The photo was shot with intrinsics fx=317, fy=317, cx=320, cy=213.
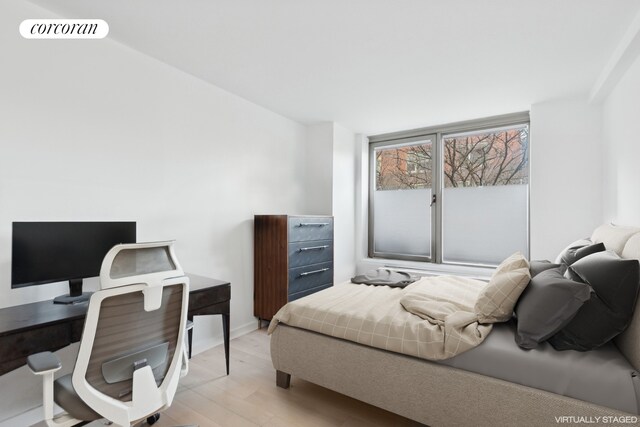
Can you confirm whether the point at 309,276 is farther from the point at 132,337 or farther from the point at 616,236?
the point at 616,236

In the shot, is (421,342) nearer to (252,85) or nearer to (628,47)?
(628,47)

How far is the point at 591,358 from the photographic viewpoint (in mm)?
1448

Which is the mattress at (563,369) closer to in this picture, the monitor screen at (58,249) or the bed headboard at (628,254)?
the bed headboard at (628,254)

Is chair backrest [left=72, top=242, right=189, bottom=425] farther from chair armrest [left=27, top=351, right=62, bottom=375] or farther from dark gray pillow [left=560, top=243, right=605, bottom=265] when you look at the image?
dark gray pillow [left=560, top=243, right=605, bottom=265]

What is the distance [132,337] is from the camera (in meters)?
1.40

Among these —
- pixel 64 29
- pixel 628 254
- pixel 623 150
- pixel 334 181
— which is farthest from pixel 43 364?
pixel 623 150

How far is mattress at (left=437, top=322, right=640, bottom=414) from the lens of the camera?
1.33 meters

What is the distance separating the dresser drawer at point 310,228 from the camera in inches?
132

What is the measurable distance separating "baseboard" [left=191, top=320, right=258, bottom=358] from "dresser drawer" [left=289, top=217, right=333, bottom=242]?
106 cm

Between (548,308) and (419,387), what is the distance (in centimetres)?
76

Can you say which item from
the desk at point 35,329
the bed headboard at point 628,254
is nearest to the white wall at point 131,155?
the desk at point 35,329

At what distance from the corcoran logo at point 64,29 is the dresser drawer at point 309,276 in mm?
2483

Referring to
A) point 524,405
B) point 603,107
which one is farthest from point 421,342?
point 603,107

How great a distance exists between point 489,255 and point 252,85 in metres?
3.48
